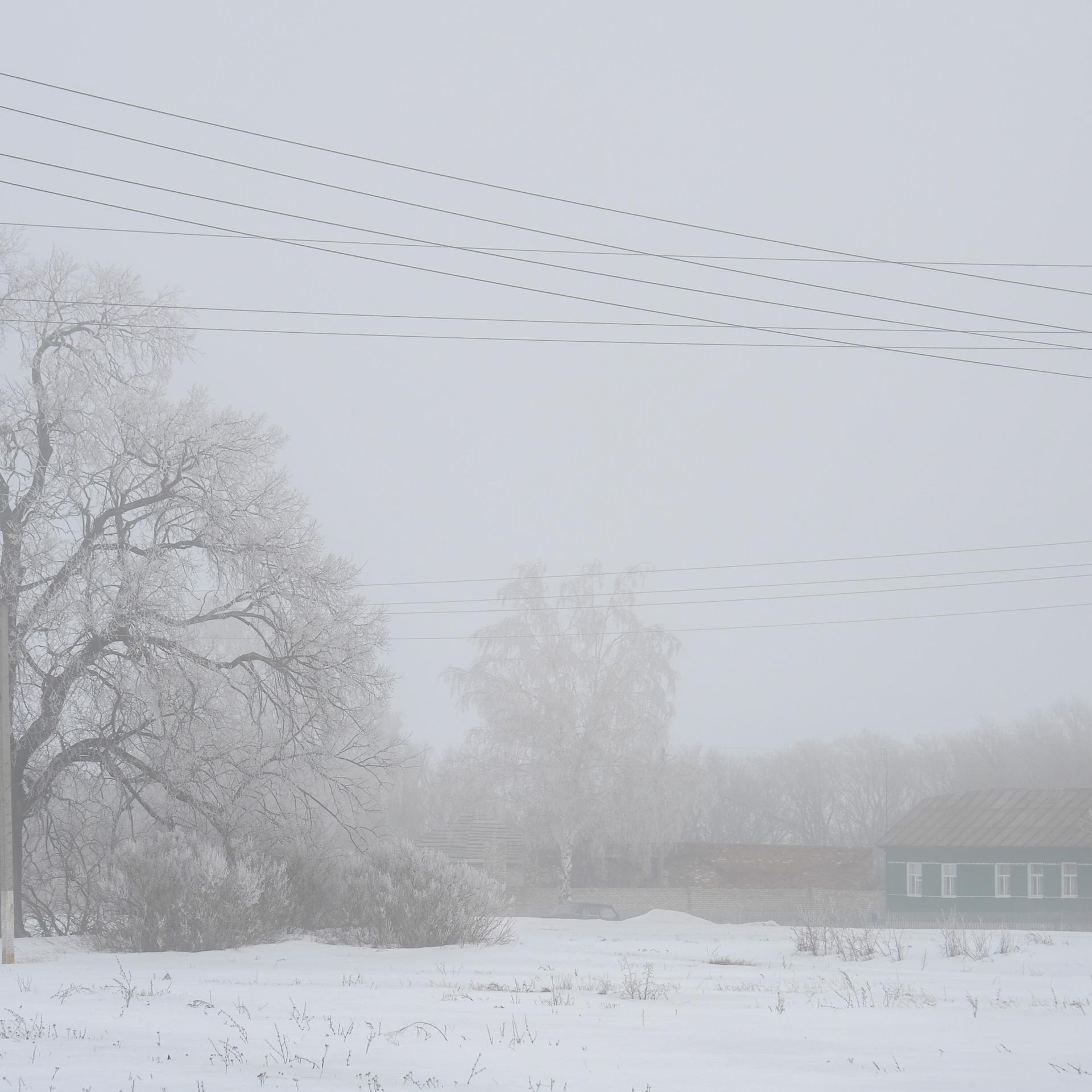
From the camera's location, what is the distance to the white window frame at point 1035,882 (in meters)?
50.2

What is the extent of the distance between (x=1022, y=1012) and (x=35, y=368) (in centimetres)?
1719

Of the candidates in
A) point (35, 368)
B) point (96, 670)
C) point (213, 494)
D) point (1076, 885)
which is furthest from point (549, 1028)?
point (1076, 885)

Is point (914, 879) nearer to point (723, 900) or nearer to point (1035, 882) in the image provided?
point (1035, 882)

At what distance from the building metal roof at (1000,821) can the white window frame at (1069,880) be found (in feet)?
3.68

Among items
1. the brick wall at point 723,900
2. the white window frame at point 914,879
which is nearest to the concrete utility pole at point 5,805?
the brick wall at point 723,900

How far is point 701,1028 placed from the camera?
29.8ft

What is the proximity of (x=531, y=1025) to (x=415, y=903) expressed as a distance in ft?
31.4

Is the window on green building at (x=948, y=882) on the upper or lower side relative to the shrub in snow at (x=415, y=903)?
lower

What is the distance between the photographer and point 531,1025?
366 inches

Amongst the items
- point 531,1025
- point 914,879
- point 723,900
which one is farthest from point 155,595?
point 914,879

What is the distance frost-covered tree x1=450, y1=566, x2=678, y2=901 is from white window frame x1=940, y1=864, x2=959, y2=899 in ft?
40.9

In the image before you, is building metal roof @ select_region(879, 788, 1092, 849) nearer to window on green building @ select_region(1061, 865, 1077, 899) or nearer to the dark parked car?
window on green building @ select_region(1061, 865, 1077, 899)

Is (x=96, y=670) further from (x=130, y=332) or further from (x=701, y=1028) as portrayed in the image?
(x=701, y=1028)

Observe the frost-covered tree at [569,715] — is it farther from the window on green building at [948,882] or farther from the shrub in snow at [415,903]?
the shrub in snow at [415,903]
